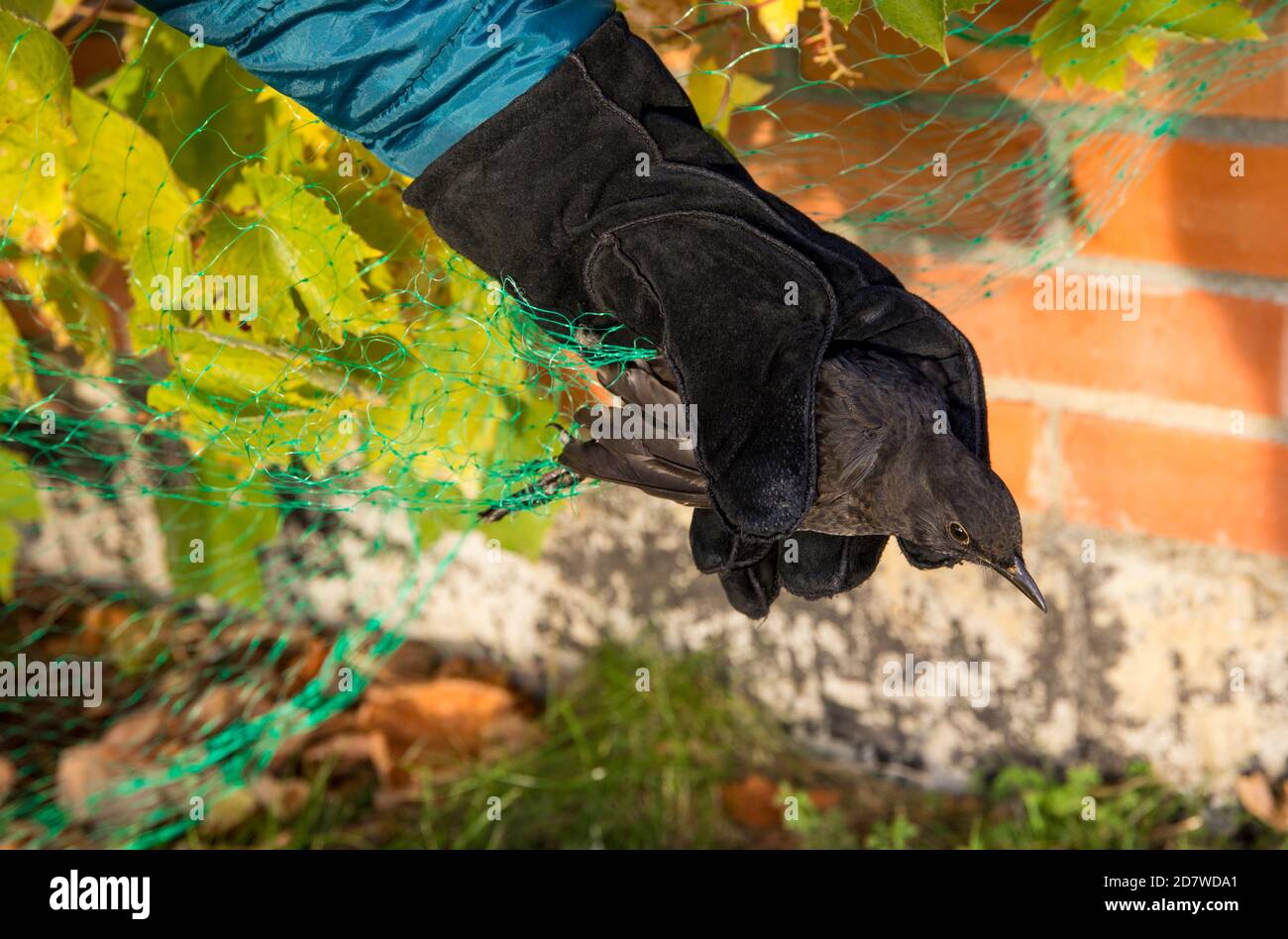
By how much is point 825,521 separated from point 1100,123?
32.1 inches

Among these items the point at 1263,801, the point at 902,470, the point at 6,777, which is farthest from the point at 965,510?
the point at 6,777

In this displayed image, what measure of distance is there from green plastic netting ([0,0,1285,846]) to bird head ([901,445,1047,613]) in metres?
0.34

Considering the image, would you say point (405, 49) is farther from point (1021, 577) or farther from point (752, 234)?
point (1021, 577)

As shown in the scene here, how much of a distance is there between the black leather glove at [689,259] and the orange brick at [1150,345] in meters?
0.78

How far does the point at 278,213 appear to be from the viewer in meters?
1.42

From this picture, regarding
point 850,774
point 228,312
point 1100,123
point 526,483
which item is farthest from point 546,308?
point 850,774

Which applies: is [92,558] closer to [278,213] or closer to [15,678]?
[15,678]

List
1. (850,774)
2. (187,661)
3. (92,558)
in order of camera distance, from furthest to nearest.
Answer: (92,558) < (187,661) < (850,774)

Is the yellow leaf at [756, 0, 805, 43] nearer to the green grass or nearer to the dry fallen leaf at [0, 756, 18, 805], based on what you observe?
the green grass

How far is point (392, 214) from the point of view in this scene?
4.94 feet

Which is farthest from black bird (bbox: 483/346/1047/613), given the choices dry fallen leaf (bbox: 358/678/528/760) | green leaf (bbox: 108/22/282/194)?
dry fallen leaf (bbox: 358/678/528/760)

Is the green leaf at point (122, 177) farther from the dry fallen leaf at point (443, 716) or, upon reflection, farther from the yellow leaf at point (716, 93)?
the dry fallen leaf at point (443, 716)

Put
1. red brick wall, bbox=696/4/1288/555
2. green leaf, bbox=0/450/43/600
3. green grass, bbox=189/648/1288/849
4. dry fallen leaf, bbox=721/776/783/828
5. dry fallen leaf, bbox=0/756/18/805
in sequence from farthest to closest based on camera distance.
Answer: dry fallen leaf, bbox=0/756/18/805, dry fallen leaf, bbox=721/776/783/828, green grass, bbox=189/648/1288/849, green leaf, bbox=0/450/43/600, red brick wall, bbox=696/4/1288/555

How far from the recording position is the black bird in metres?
1.12
